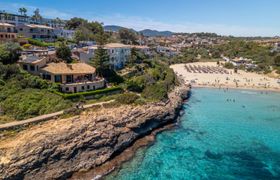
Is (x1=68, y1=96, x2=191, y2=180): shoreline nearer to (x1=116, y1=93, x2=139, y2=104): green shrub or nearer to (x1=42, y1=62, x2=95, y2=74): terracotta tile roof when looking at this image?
(x1=116, y1=93, x2=139, y2=104): green shrub

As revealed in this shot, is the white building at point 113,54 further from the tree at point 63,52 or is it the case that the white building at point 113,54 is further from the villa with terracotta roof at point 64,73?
the villa with terracotta roof at point 64,73

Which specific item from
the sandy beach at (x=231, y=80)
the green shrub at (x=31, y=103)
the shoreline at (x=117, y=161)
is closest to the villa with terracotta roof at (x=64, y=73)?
the green shrub at (x=31, y=103)

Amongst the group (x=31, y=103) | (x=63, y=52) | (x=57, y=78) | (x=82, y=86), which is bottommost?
(x=31, y=103)

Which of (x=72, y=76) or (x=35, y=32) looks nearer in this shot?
(x=72, y=76)

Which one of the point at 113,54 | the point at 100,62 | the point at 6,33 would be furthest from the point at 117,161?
the point at 6,33

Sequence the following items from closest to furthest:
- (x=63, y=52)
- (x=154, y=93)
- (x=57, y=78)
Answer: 1. (x=57, y=78)
2. (x=154, y=93)
3. (x=63, y=52)

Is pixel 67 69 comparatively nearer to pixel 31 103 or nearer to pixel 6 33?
pixel 31 103

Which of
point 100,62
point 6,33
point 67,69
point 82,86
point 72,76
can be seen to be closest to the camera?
point 82,86

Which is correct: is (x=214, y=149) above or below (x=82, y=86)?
below
